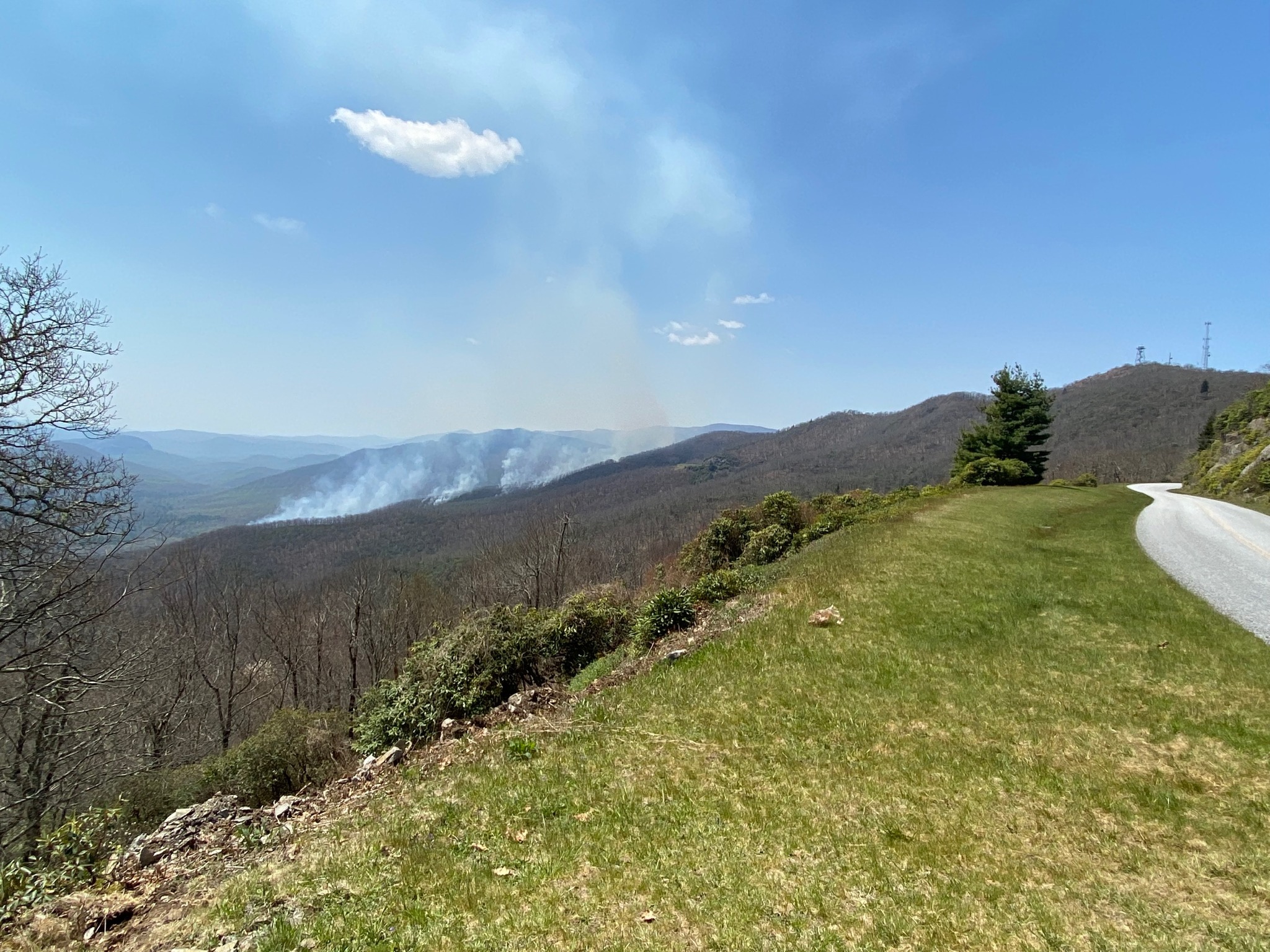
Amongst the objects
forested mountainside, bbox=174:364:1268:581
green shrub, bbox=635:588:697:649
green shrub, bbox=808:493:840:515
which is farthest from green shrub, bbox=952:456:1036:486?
forested mountainside, bbox=174:364:1268:581

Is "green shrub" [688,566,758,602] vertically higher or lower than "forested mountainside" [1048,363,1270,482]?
lower

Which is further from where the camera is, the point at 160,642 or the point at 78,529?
the point at 160,642

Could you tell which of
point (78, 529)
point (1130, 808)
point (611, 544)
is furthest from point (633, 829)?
point (611, 544)

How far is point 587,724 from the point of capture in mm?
8125

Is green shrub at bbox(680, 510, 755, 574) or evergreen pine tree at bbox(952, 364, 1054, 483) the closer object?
green shrub at bbox(680, 510, 755, 574)

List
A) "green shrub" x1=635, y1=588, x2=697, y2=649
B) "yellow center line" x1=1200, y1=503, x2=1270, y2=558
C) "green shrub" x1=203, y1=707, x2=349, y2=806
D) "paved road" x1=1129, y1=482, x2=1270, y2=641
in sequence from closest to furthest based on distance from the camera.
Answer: "paved road" x1=1129, y1=482, x2=1270, y2=641 < "green shrub" x1=635, y1=588, x2=697, y2=649 < "green shrub" x1=203, y1=707, x2=349, y2=806 < "yellow center line" x1=1200, y1=503, x2=1270, y2=558

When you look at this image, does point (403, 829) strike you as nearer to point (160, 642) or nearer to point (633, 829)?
point (633, 829)

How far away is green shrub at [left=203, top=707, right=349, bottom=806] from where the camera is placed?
14.3 m

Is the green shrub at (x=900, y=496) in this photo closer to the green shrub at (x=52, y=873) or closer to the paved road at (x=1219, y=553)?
the paved road at (x=1219, y=553)

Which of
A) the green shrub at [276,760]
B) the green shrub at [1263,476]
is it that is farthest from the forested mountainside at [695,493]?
the green shrub at [1263,476]

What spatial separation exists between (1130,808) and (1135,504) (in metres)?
31.1

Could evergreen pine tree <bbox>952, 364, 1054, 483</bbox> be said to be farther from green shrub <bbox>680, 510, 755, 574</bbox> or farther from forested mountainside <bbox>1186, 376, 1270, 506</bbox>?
green shrub <bbox>680, 510, 755, 574</bbox>

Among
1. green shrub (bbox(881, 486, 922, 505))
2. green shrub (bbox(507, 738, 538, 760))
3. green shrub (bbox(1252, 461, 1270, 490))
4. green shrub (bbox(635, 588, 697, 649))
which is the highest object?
green shrub (bbox(1252, 461, 1270, 490))

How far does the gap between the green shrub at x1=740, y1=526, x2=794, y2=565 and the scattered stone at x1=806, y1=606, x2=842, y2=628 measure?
34.1 feet
